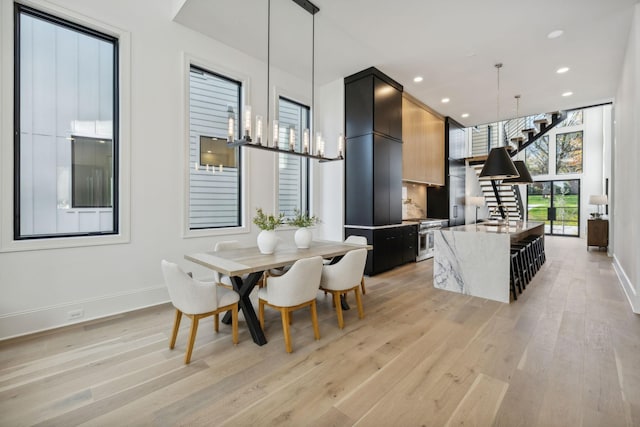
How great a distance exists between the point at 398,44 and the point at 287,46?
163 cm

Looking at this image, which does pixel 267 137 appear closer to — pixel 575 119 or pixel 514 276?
pixel 514 276

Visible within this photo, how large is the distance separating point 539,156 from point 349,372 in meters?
13.1

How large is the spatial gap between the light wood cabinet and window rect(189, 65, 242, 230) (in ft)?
11.4

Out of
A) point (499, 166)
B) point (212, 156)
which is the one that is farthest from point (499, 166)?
point (212, 156)

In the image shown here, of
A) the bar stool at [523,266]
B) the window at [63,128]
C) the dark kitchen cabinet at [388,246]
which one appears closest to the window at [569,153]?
the bar stool at [523,266]

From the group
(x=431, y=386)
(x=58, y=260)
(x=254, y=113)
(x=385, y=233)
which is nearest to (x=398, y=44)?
(x=254, y=113)

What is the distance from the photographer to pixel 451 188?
7.30 metres

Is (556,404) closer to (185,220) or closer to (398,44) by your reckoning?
(185,220)

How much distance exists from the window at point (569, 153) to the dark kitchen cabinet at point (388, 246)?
898 centimetres

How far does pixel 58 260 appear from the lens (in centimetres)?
289

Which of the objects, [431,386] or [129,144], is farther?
[129,144]

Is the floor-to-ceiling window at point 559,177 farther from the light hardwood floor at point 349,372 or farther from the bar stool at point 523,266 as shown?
the light hardwood floor at point 349,372

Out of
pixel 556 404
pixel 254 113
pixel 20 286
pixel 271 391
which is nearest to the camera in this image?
pixel 556 404

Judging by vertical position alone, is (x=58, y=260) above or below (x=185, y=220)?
below
